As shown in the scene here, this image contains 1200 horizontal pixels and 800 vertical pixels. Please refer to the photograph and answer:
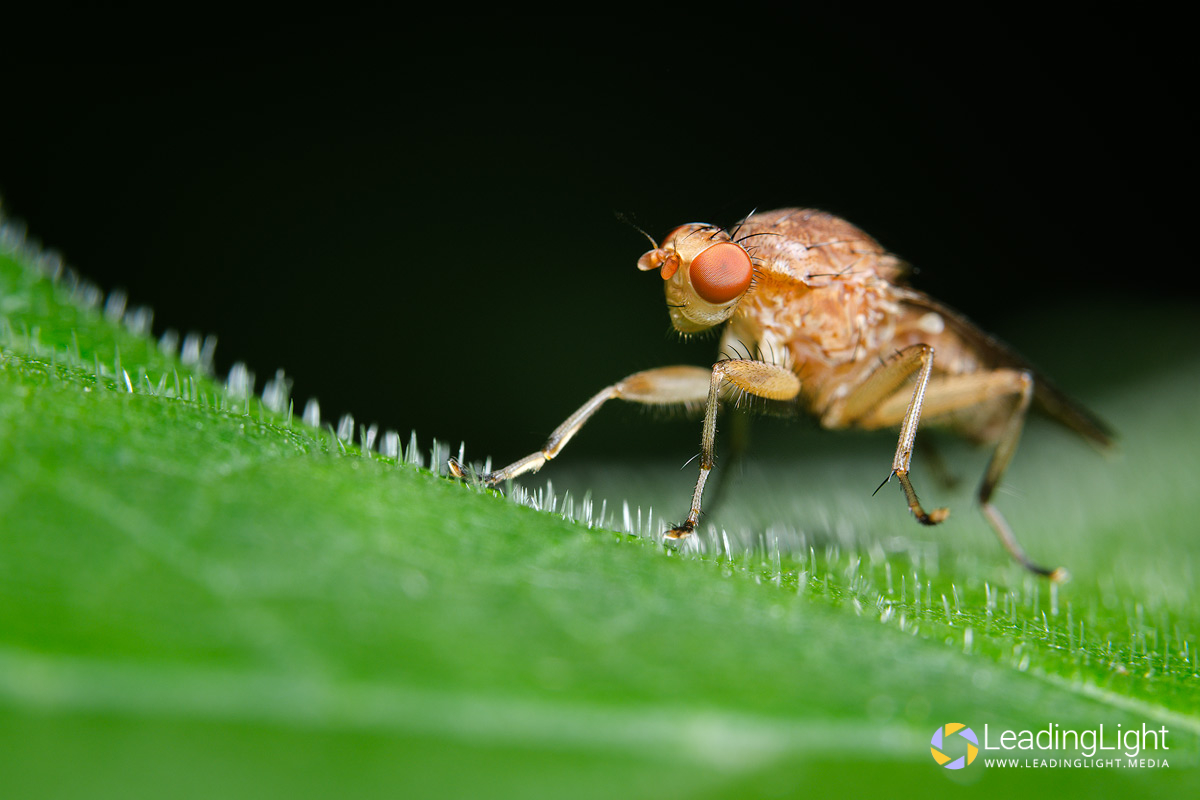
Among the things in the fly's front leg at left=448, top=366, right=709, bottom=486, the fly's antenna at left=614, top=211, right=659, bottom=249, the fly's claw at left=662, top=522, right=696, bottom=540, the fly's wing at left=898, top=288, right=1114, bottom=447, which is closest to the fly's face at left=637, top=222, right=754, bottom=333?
the fly's antenna at left=614, top=211, right=659, bottom=249

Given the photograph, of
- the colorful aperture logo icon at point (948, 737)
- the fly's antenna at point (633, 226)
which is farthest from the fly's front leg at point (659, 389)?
the colorful aperture logo icon at point (948, 737)

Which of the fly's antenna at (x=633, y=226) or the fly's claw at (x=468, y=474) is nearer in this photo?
the fly's claw at (x=468, y=474)

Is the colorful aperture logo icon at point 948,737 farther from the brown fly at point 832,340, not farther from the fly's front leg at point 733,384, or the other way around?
the brown fly at point 832,340

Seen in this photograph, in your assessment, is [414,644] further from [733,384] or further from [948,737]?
[733,384]

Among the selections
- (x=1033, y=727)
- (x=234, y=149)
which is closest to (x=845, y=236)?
(x=1033, y=727)

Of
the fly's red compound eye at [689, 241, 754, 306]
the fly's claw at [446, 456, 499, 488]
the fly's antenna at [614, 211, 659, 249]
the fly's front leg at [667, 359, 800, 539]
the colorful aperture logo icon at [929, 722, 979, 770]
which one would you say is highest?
the fly's antenna at [614, 211, 659, 249]

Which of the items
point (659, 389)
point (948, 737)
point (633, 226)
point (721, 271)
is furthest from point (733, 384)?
point (948, 737)

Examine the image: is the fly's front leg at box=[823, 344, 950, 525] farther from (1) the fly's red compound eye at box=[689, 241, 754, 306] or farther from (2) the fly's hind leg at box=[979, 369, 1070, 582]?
(1) the fly's red compound eye at box=[689, 241, 754, 306]
